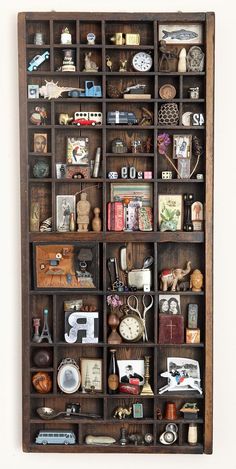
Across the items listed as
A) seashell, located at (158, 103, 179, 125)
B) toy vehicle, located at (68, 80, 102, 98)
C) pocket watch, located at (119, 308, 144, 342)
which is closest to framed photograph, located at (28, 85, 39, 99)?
toy vehicle, located at (68, 80, 102, 98)

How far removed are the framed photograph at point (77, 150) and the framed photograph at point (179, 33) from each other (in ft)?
1.73

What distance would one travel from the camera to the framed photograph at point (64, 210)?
2.93 metres

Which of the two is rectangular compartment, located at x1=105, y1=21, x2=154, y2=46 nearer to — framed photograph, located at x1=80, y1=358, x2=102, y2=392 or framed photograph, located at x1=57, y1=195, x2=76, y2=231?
framed photograph, located at x1=57, y1=195, x2=76, y2=231

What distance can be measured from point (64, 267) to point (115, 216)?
0.98 feet

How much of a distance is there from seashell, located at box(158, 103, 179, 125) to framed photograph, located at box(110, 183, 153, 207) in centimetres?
27

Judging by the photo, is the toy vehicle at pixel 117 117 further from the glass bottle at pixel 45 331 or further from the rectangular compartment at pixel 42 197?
the glass bottle at pixel 45 331

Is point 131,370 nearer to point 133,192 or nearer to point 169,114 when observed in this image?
point 133,192

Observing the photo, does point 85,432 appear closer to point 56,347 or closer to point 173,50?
point 56,347

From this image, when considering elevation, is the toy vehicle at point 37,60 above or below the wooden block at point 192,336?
above

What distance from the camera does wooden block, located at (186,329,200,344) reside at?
9.57 ft

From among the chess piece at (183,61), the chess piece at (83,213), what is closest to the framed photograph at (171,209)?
the chess piece at (83,213)

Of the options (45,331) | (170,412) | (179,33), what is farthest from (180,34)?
(170,412)
